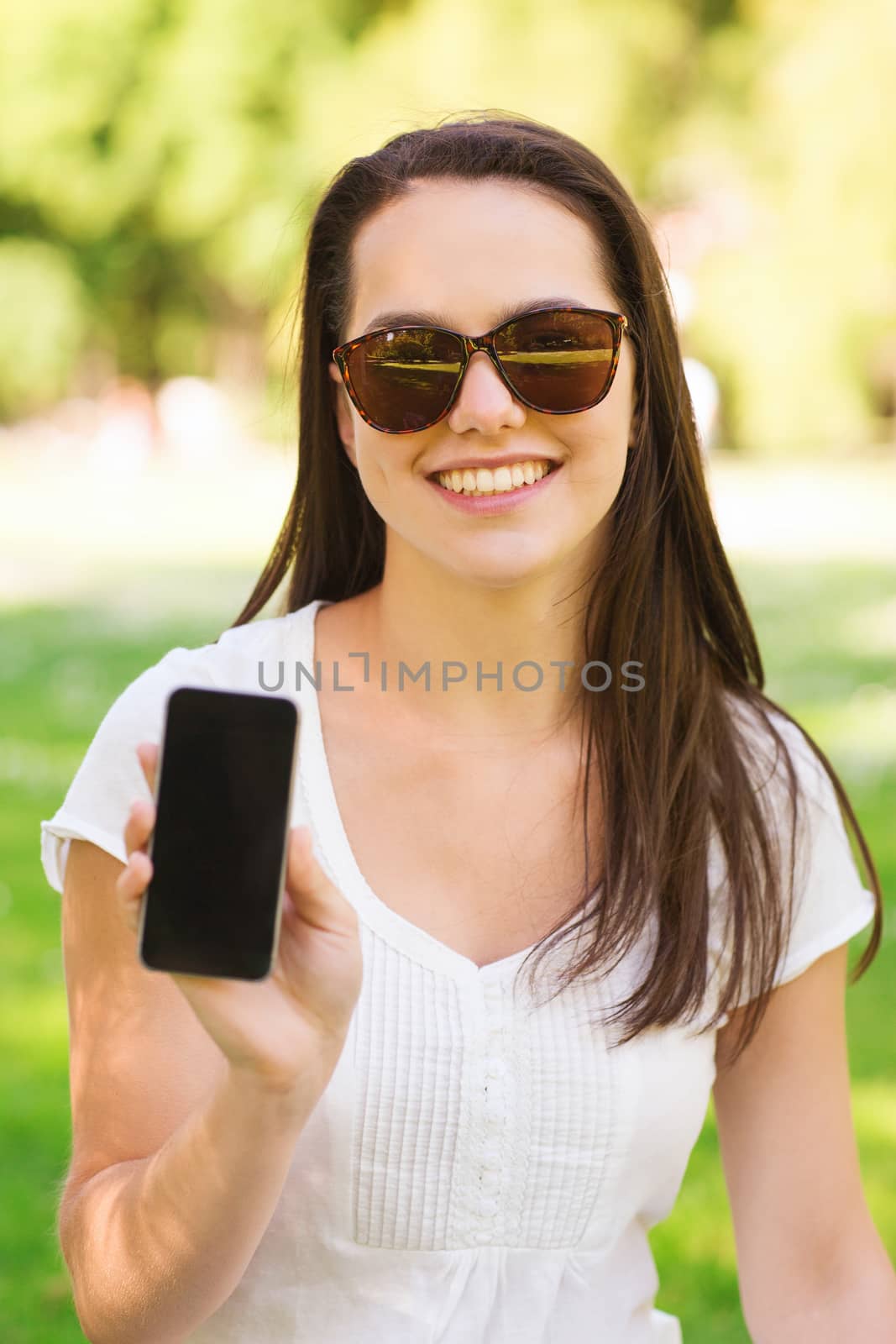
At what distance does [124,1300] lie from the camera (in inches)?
69.3

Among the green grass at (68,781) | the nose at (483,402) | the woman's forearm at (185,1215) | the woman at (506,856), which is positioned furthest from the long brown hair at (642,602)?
the green grass at (68,781)

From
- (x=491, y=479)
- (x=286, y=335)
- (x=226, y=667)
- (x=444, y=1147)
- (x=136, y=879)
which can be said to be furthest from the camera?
(x=286, y=335)

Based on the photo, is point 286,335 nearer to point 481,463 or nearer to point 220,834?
point 481,463

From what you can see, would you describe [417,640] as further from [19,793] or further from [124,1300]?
[19,793]

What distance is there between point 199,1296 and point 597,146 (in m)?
25.4

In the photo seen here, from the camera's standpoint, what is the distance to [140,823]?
55.1 inches

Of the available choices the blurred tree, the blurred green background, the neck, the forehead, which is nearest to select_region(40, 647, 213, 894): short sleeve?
the neck

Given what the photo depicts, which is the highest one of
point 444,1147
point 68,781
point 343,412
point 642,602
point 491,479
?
point 343,412

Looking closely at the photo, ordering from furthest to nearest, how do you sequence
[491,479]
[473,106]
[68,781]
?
1. [473,106]
2. [68,781]
3. [491,479]

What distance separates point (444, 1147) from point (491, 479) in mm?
828

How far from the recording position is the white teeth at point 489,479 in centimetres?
205

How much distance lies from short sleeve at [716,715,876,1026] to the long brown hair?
0.06ft

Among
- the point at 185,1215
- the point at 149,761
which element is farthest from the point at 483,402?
the point at 185,1215

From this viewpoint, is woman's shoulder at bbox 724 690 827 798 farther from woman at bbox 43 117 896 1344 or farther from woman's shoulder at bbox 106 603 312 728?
woman's shoulder at bbox 106 603 312 728
